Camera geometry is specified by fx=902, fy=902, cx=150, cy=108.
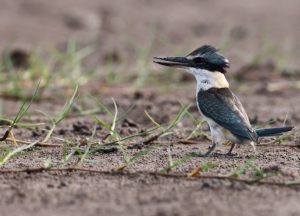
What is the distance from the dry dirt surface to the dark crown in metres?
0.53

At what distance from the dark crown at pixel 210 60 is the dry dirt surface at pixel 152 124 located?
530mm

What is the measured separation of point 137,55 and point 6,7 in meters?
2.84

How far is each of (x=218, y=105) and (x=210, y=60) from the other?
58cm

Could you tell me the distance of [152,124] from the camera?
8.15 metres

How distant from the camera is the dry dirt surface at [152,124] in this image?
16.5 ft

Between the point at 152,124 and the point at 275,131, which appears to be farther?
the point at 152,124

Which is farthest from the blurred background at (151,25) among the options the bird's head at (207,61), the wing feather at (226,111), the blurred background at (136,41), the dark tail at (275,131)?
the dark tail at (275,131)

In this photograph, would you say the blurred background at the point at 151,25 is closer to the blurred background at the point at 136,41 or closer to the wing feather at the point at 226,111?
the blurred background at the point at 136,41

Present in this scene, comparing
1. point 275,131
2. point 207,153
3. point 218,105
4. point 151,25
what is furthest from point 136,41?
point 207,153

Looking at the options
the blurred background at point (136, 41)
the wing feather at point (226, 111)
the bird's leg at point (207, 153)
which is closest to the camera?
the bird's leg at point (207, 153)

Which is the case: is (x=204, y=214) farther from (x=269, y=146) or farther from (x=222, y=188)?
(x=269, y=146)

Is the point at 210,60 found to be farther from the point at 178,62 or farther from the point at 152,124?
the point at 152,124

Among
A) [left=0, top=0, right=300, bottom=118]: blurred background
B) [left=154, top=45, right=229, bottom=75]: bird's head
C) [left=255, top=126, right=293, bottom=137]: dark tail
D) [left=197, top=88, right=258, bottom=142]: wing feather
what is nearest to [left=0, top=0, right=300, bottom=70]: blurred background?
[left=0, top=0, right=300, bottom=118]: blurred background

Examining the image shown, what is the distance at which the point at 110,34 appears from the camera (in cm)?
1372
